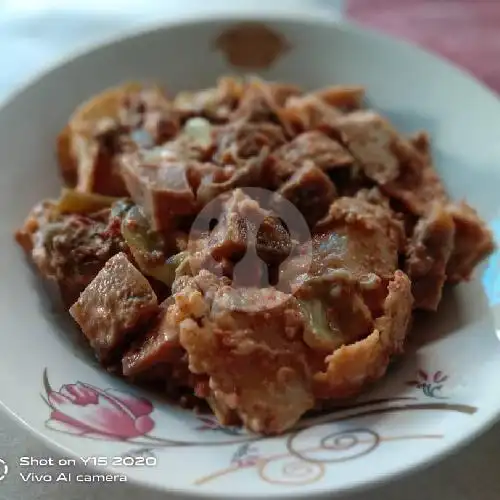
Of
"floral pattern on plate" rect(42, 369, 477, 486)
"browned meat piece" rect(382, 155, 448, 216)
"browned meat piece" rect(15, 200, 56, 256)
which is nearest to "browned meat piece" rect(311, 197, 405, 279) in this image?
"browned meat piece" rect(382, 155, 448, 216)

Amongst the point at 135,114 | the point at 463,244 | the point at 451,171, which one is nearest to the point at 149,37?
the point at 135,114

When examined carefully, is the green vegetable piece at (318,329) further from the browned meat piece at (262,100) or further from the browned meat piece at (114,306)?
the browned meat piece at (262,100)

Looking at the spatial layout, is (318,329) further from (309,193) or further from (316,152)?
(316,152)

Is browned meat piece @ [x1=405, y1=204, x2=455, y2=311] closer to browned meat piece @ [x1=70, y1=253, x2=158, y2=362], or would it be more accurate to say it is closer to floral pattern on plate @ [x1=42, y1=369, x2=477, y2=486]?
floral pattern on plate @ [x1=42, y1=369, x2=477, y2=486]

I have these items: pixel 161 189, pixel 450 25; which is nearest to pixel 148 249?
pixel 161 189

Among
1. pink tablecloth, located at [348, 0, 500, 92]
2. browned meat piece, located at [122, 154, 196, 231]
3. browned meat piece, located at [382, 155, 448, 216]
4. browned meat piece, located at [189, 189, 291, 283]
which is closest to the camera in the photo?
browned meat piece, located at [189, 189, 291, 283]

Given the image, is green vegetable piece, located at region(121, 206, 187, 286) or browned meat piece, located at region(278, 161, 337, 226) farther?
browned meat piece, located at region(278, 161, 337, 226)
